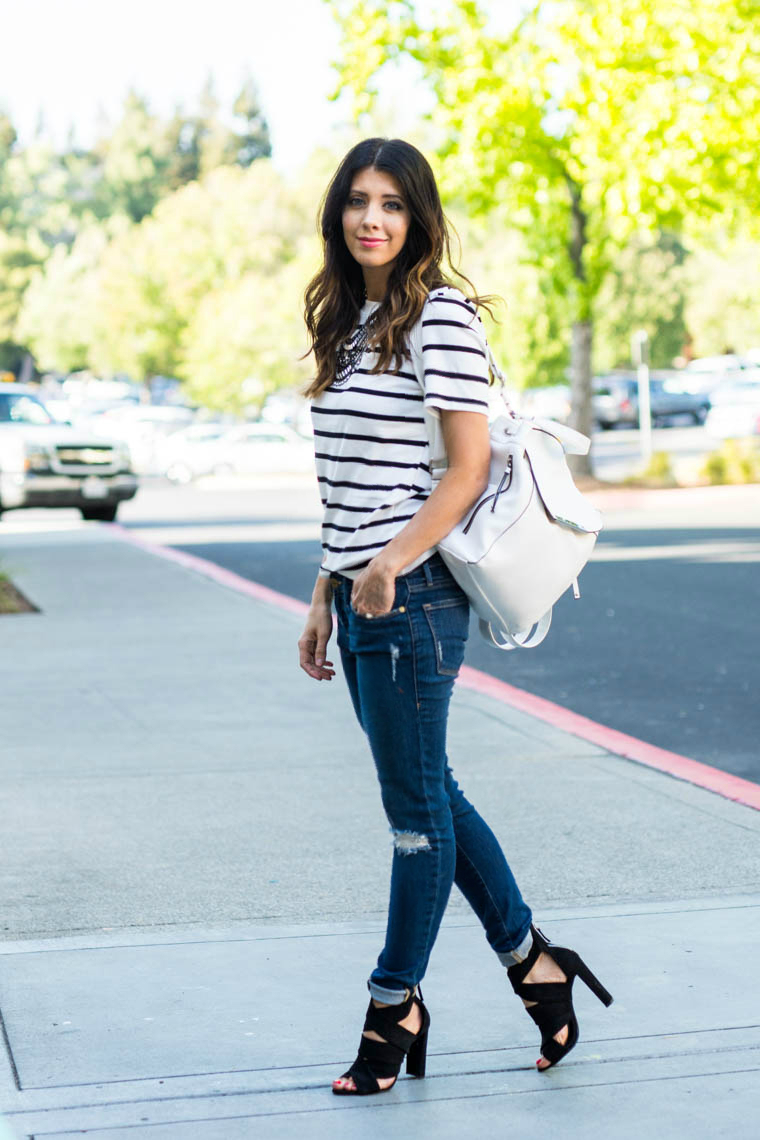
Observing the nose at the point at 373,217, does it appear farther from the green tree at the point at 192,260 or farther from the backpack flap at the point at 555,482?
the green tree at the point at 192,260

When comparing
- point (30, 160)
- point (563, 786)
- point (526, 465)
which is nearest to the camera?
point (526, 465)

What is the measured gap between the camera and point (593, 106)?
73.7 feet

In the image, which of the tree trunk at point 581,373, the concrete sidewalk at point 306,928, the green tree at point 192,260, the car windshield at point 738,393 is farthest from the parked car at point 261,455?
the concrete sidewalk at point 306,928

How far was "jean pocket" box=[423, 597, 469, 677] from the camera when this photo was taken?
128 inches

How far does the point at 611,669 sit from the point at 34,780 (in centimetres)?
386

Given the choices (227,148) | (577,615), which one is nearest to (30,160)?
(227,148)

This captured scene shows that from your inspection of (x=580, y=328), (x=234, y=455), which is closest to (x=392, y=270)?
(x=580, y=328)

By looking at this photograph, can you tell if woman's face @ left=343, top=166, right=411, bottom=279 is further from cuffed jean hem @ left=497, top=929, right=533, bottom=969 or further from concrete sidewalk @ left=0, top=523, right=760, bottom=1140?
concrete sidewalk @ left=0, top=523, right=760, bottom=1140

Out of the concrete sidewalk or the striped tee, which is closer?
the striped tee

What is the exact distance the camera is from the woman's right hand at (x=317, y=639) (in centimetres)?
358

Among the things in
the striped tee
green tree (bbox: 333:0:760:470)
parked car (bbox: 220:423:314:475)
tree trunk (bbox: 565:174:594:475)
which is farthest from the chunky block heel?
parked car (bbox: 220:423:314:475)

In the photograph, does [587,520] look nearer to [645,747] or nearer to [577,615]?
[645,747]

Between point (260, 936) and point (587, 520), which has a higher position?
point (587, 520)

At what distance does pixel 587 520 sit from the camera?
3342 mm
